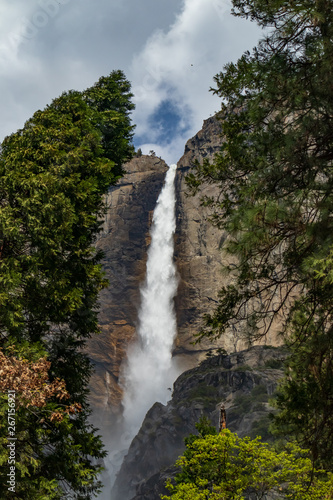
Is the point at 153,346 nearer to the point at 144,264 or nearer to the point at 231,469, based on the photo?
the point at 144,264

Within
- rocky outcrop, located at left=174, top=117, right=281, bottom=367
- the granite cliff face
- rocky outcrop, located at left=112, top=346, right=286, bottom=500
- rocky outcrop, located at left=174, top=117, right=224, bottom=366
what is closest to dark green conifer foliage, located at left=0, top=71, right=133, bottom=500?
rocky outcrop, located at left=112, top=346, right=286, bottom=500

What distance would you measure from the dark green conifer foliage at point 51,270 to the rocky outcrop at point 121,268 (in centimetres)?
5498

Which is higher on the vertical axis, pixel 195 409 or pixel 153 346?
pixel 153 346

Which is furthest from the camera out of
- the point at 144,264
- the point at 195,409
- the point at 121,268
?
the point at 121,268

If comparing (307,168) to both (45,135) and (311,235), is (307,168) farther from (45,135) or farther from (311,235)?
(45,135)

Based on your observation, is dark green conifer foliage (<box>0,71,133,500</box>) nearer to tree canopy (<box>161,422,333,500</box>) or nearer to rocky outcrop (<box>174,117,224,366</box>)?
tree canopy (<box>161,422,333,500</box>)

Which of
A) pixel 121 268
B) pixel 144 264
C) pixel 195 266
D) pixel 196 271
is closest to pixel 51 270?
pixel 196 271

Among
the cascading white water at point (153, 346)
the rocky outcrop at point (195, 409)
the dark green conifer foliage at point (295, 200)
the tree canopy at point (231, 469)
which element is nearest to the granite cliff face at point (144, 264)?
the cascading white water at point (153, 346)

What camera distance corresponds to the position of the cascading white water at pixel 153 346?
6656 centimetres

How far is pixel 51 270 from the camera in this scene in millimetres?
10023

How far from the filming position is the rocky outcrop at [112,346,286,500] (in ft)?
133

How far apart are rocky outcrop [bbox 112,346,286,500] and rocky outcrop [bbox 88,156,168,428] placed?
17949mm

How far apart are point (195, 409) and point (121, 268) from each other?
32479 mm

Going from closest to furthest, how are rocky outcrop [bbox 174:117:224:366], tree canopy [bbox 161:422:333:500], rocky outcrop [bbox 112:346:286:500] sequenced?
tree canopy [bbox 161:422:333:500], rocky outcrop [bbox 112:346:286:500], rocky outcrop [bbox 174:117:224:366]
